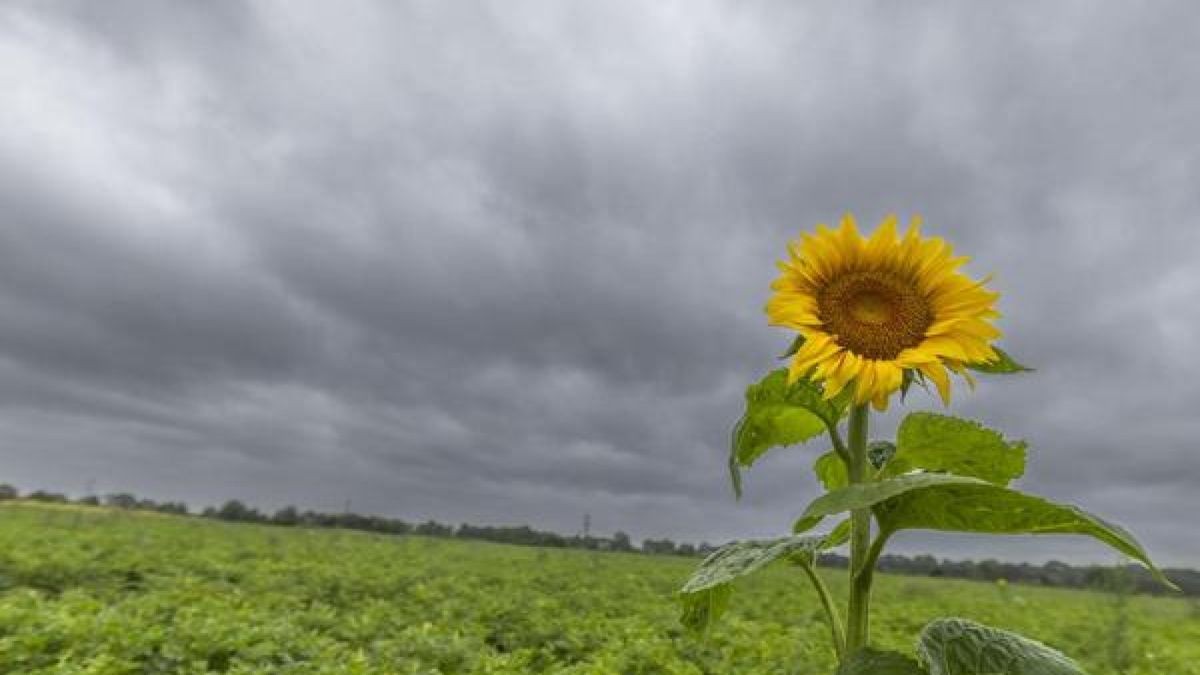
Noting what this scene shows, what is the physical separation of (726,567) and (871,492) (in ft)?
1.05

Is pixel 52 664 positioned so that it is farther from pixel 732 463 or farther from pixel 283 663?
→ pixel 732 463

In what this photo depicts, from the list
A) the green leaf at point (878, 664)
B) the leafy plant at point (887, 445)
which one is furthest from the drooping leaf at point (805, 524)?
the green leaf at point (878, 664)

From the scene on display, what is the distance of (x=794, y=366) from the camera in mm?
1375

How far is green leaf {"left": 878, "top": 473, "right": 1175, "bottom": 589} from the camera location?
123 centimetres

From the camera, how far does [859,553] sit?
143 cm

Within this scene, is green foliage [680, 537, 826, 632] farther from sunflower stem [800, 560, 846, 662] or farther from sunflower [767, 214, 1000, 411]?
sunflower [767, 214, 1000, 411]

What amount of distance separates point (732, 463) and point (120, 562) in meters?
9.93

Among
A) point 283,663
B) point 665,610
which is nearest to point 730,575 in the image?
point 283,663

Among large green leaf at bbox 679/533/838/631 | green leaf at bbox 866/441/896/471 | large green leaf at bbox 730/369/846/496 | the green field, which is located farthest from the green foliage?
the green field

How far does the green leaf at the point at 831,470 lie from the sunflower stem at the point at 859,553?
29 centimetres

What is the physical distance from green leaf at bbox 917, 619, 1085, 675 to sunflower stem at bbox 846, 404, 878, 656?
0.11m

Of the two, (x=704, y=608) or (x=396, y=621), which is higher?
(x=704, y=608)

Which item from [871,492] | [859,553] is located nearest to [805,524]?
[859,553]

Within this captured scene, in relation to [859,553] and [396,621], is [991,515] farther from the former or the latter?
[396,621]
